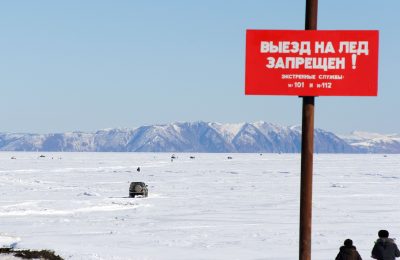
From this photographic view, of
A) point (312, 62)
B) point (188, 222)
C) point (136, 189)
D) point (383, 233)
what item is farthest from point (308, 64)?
point (136, 189)

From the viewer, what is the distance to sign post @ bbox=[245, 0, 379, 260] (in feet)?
27.9

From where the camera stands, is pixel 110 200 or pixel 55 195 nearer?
pixel 110 200

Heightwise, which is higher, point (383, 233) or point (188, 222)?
point (383, 233)

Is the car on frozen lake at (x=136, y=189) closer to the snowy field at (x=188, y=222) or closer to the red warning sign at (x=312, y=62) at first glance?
the snowy field at (x=188, y=222)

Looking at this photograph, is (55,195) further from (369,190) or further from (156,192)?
(369,190)

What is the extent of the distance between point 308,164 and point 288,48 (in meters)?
1.55

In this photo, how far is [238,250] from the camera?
21891 mm

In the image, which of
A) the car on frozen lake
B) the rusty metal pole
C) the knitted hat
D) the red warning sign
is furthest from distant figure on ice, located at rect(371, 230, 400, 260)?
the car on frozen lake

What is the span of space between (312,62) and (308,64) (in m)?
0.06

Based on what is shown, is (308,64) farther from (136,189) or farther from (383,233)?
(136,189)

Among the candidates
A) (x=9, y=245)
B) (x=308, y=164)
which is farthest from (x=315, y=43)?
(x=9, y=245)

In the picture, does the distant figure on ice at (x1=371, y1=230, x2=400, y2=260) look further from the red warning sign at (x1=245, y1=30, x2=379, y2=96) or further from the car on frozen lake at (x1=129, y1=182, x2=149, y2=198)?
the car on frozen lake at (x1=129, y1=182, x2=149, y2=198)

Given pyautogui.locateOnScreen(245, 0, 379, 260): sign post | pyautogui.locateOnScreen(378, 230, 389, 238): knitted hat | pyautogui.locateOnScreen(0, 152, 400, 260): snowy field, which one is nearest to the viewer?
pyautogui.locateOnScreen(245, 0, 379, 260): sign post

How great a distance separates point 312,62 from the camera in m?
8.49
